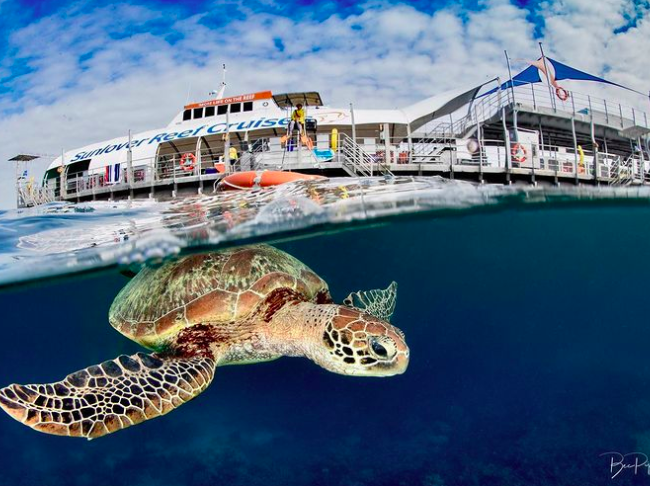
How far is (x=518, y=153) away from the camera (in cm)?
2027

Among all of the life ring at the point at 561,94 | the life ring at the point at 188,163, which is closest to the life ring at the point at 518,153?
the life ring at the point at 561,94

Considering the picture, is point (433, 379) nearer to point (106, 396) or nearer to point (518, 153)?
point (518, 153)

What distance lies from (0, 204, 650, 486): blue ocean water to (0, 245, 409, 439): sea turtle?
4254 millimetres

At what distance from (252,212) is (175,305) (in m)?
2.21

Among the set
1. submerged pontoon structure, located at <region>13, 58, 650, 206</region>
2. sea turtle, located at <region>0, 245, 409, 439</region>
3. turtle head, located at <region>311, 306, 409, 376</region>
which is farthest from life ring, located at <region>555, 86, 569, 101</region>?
turtle head, located at <region>311, 306, 409, 376</region>

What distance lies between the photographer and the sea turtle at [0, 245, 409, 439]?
3.62 meters

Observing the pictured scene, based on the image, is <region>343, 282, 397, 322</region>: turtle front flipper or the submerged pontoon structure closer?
<region>343, 282, 397, 322</region>: turtle front flipper

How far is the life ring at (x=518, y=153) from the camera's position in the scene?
2009cm

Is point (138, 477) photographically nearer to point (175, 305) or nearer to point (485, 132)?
point (175, 305)

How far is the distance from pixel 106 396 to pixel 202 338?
1397 millimetres

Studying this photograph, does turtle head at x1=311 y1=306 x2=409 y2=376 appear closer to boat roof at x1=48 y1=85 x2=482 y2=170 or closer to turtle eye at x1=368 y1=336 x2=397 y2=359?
turtle eye at x1=368 y1=336 x2=397 y2=359

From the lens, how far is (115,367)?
410 centimetres

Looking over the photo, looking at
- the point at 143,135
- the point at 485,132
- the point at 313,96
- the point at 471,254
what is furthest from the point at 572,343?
the point at 143,135

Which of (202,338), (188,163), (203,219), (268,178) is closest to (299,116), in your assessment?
(188,163)
